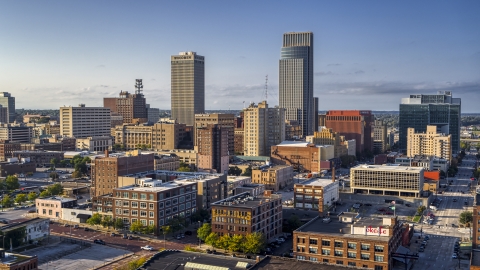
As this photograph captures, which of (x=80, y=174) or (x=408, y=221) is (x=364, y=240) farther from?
(x=80, y=174)

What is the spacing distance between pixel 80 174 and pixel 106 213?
51.9m

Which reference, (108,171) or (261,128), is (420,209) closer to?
(108,171)

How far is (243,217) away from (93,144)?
12068cm

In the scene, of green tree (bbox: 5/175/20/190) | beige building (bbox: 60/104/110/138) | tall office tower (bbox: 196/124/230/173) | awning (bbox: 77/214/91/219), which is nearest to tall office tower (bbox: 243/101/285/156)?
tall office tower (bbox: 196/124/230/173)

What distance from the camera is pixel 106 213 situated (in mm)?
78500

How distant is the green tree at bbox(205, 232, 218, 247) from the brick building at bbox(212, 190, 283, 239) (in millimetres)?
1805

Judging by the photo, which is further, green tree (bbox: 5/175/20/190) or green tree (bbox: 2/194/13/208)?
green tree (bbox: 5/175/20/190)

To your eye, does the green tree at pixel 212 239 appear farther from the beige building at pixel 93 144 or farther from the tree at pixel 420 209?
the beige building at pixel 93 144

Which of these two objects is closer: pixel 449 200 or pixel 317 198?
pixel 317 198

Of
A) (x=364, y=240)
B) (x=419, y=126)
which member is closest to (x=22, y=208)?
(x=364, y=240)

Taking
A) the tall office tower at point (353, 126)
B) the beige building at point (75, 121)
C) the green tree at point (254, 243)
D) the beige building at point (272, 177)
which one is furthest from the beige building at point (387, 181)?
the beige building at point (75, 121)

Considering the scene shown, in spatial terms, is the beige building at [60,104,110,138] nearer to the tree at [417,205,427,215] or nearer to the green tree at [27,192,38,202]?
the green tree at [27,192,38,202]

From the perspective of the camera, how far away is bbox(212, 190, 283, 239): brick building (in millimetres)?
A: 66000

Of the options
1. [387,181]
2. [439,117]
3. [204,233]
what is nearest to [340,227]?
[204,233]
